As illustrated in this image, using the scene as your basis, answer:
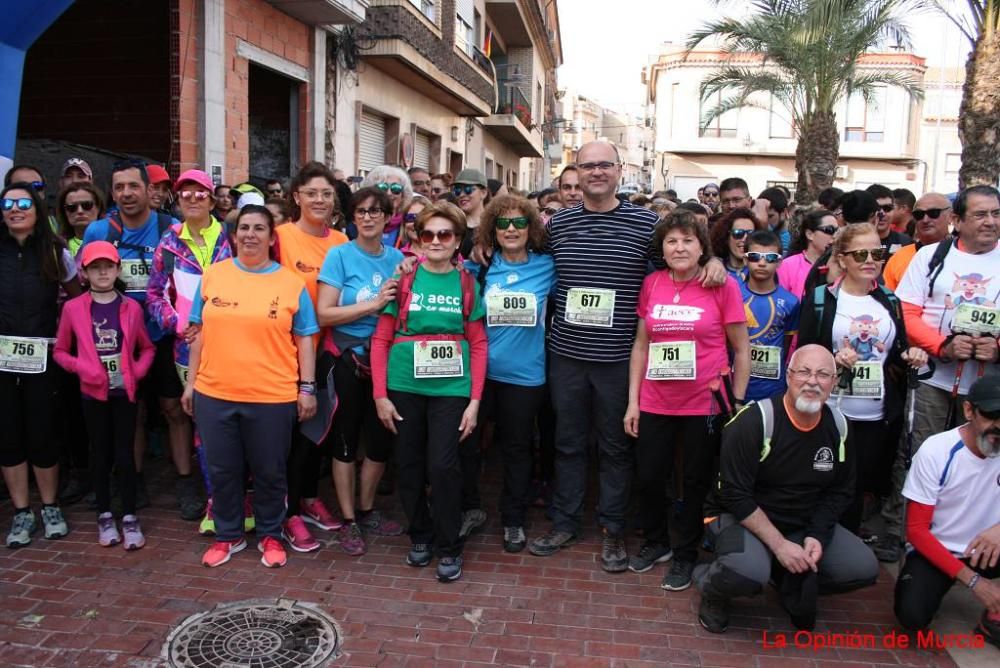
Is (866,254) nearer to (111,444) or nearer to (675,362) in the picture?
(675,362)

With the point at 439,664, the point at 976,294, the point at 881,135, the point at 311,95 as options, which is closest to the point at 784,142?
the point at 881,135

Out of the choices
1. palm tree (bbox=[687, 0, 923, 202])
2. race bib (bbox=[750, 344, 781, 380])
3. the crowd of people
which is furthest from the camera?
palm tree (bbox=[687, 0, 923, 202])

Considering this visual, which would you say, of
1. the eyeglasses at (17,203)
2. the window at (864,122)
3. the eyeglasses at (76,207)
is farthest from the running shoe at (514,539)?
the window at (864,122)

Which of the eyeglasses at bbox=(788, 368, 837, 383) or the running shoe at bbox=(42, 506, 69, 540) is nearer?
the eyeglasses at bbox=(788, 368, 837, 383)

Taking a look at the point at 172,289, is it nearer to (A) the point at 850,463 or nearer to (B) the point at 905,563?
(A) the point at 850,463

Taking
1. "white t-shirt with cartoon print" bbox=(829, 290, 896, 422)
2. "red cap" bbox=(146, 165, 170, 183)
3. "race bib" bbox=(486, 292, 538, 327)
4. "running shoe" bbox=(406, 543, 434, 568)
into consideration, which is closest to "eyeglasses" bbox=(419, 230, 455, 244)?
"race bib" bbox=(486, 292, 538, 327)

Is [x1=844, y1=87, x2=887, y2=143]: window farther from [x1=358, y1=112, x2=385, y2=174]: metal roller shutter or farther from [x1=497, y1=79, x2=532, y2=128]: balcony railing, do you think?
[x1=358, y1=112, x2=385, y2=174]: metal roller shutter

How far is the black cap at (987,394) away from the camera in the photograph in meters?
3.61

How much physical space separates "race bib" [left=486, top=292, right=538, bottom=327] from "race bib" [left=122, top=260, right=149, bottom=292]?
229cm

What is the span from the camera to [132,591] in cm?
409

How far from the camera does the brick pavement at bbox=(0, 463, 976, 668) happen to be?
361 centimetres

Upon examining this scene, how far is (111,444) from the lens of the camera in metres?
4.77

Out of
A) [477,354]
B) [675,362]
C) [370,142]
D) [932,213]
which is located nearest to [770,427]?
[675,362]

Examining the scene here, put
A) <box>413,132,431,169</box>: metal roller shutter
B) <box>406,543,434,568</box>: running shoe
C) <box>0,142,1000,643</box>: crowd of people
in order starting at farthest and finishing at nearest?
<box>413,132,431,169</box>: metal roller shutter < <box>406,543,434,568</box>: running shoe < <box>0,142,1000,643</box>: crowd of people
